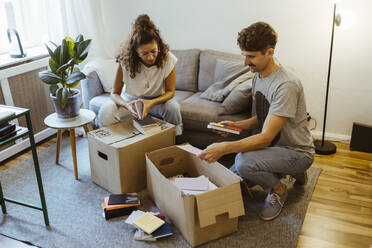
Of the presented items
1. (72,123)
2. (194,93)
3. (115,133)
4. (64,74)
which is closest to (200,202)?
(115,133)

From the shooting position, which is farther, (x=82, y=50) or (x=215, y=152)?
(x=82, y=50)

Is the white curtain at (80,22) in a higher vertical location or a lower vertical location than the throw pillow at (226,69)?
higher

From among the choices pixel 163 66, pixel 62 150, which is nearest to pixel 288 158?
pixel 163 66

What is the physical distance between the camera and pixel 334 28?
296cm

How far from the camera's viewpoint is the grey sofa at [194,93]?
2.87 metres

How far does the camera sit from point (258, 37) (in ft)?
6.51

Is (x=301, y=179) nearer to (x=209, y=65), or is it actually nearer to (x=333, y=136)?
(x=333, y=136)

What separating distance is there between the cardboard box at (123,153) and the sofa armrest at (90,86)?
0.77m

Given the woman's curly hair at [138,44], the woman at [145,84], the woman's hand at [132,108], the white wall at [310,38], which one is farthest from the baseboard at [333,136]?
the woman's hand at [132,108]

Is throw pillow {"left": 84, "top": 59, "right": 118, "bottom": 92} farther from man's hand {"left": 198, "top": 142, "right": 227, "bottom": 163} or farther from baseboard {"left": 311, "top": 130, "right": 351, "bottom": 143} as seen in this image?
baseboard {"left": 311, "top": 130, "right": 351, "bottom": 143}

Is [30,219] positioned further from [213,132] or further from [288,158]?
[288,158]

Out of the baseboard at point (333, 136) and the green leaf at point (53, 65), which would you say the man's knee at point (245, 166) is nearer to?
the baseboard at point (333, 136)

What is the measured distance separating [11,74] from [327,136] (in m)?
2.69

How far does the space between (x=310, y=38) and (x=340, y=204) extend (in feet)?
4.67
